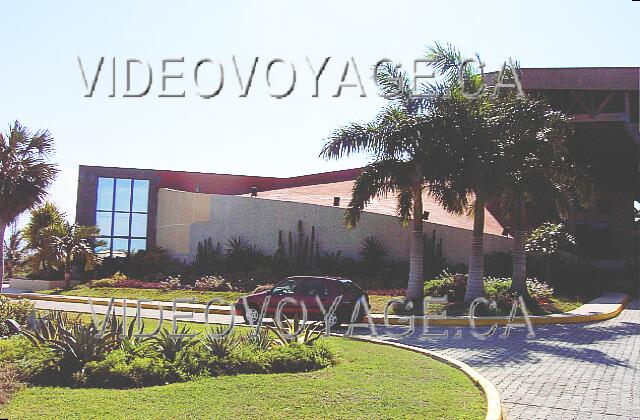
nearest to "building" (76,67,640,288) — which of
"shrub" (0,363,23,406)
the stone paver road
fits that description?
the stone paver road

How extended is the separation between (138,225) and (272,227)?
38.8ft

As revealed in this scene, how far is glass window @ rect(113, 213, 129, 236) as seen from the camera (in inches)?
1547

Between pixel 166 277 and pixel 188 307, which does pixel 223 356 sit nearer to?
pixel 188 307

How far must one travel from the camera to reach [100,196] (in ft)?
130

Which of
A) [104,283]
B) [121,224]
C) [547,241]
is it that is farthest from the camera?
[121,224]

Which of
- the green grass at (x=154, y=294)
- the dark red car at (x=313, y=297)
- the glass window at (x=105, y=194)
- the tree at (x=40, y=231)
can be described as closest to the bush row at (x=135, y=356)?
the dark red car at (x=313, y=297)

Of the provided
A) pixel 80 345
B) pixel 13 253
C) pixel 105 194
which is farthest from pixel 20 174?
pixel 13 253

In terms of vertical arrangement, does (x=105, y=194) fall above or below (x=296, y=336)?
above

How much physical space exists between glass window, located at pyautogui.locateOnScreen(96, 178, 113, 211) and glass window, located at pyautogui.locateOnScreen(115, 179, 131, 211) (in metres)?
0.40

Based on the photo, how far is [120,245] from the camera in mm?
39125

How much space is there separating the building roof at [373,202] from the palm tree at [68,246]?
8852 millimetres

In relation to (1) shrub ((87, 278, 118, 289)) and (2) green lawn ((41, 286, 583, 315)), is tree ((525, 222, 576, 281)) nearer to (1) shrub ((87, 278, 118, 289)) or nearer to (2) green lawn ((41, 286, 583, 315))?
(2) green lawn ((41, 286, 583, 315))

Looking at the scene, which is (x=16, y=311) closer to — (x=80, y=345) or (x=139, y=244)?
(x=80, y=345)

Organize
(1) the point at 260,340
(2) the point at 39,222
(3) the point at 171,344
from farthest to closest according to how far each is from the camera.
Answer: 1. (2) the point at 39,222
2. (1) the point at 260,340
3. (3) the point at 171,344
